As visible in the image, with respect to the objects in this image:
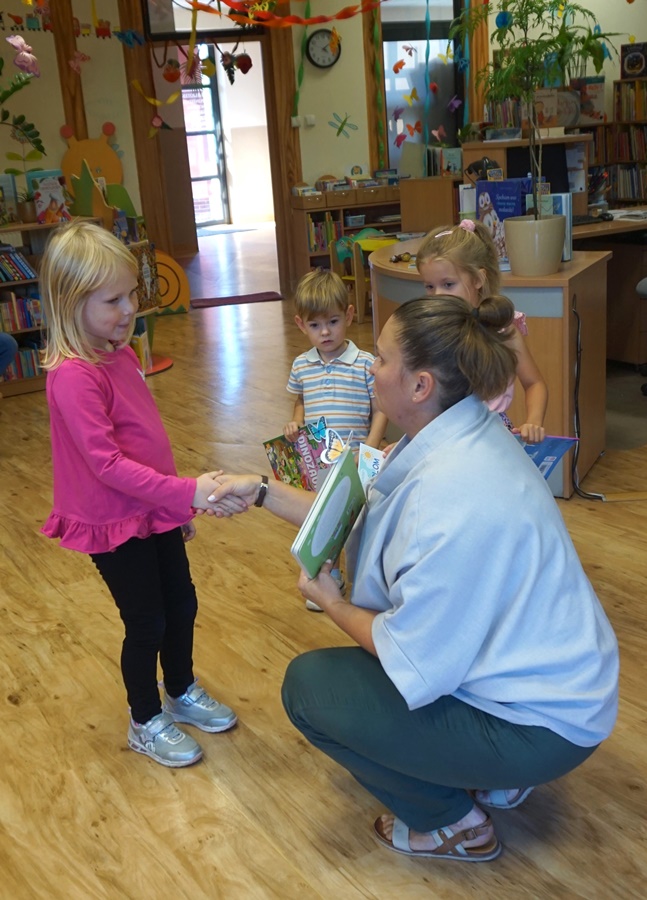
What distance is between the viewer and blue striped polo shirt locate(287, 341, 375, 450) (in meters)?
2.66

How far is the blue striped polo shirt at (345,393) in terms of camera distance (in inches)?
105

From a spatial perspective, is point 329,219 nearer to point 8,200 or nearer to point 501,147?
point 8,200

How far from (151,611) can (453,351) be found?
2.95 ft

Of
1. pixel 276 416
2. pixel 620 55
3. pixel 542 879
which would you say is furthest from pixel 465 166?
pixel 620 55

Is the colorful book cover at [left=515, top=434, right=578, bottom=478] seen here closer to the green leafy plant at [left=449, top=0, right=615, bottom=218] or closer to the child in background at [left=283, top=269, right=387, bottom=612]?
the child in background at [left=283, top=269, right=387, bottom=612]

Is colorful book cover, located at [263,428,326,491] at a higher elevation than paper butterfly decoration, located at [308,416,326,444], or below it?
below

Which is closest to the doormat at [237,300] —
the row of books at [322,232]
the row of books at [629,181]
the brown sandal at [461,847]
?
the row of books at [322,232]

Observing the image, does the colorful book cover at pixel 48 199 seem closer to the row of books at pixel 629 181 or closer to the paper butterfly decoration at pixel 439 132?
the paper butterfly decoration at pixel 439 132

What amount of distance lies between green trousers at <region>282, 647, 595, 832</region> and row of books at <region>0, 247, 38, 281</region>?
450 centimetres

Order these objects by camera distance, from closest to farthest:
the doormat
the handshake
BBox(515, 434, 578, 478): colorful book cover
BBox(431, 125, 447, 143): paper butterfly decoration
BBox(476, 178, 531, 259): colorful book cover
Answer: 1. the handshake
2. BBox(515, 434, 578, 478): colorful book cover
3. BBox(476, 178, 531, 259): colorful book cover
4. the doormat
5. BBox(431, 125, 447, 143): paper butterfly decoration

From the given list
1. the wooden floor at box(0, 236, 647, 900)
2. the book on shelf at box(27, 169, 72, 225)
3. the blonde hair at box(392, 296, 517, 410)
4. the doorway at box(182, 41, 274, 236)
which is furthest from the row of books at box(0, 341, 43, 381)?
the doorway at box(182, 41, 274, 236)

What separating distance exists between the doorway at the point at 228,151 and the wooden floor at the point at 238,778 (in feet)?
37.2

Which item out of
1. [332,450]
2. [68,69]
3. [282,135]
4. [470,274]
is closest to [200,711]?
[332,450]

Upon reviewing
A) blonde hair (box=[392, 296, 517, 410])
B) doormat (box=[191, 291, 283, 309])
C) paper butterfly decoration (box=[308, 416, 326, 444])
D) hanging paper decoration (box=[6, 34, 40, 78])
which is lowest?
doormat (box=[191, 291, 283, 309])
